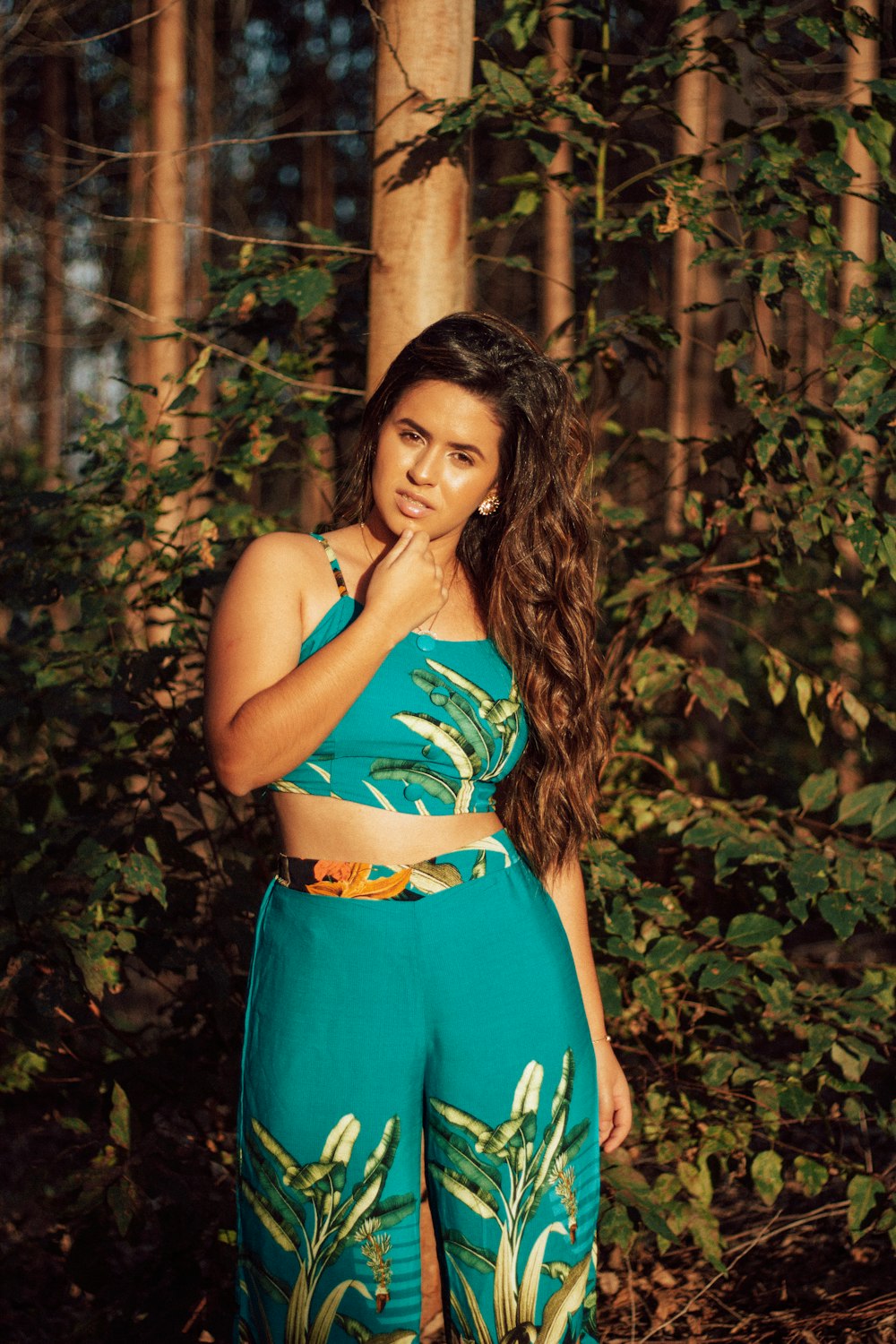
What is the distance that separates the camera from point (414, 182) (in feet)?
8.69

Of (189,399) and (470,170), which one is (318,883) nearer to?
(189,399)

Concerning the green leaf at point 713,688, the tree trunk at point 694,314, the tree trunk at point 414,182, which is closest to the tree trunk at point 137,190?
the tree trunk at point 694,314

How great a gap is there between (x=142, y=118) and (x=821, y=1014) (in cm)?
1326

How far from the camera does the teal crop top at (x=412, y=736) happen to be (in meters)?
1.78

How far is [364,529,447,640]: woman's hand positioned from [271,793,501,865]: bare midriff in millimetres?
280

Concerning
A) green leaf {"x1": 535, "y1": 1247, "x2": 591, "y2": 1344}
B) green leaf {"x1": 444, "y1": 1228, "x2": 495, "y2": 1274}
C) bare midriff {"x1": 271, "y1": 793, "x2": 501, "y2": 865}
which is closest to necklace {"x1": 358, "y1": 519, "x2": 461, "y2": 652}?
bare midriff {"x1": 271, "y1": 793, "x2": 501, "y2": 865}

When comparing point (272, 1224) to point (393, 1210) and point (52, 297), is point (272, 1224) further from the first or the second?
point (52, 297)

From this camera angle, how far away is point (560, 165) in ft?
26.2

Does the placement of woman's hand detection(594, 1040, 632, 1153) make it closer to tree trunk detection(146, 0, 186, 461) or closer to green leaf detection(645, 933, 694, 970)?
green leaf detection(645, 933, 694, 970)

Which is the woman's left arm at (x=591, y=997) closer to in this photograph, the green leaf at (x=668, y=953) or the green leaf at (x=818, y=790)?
the green leaf at (x=668, y=953)

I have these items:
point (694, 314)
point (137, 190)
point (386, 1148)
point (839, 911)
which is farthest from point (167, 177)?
point (386, 1148)

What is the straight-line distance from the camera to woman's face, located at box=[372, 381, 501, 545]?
1.86 m

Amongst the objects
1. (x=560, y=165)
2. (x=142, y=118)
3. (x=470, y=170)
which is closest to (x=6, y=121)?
(x=142, y=118)

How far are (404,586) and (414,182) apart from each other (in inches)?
52.5
